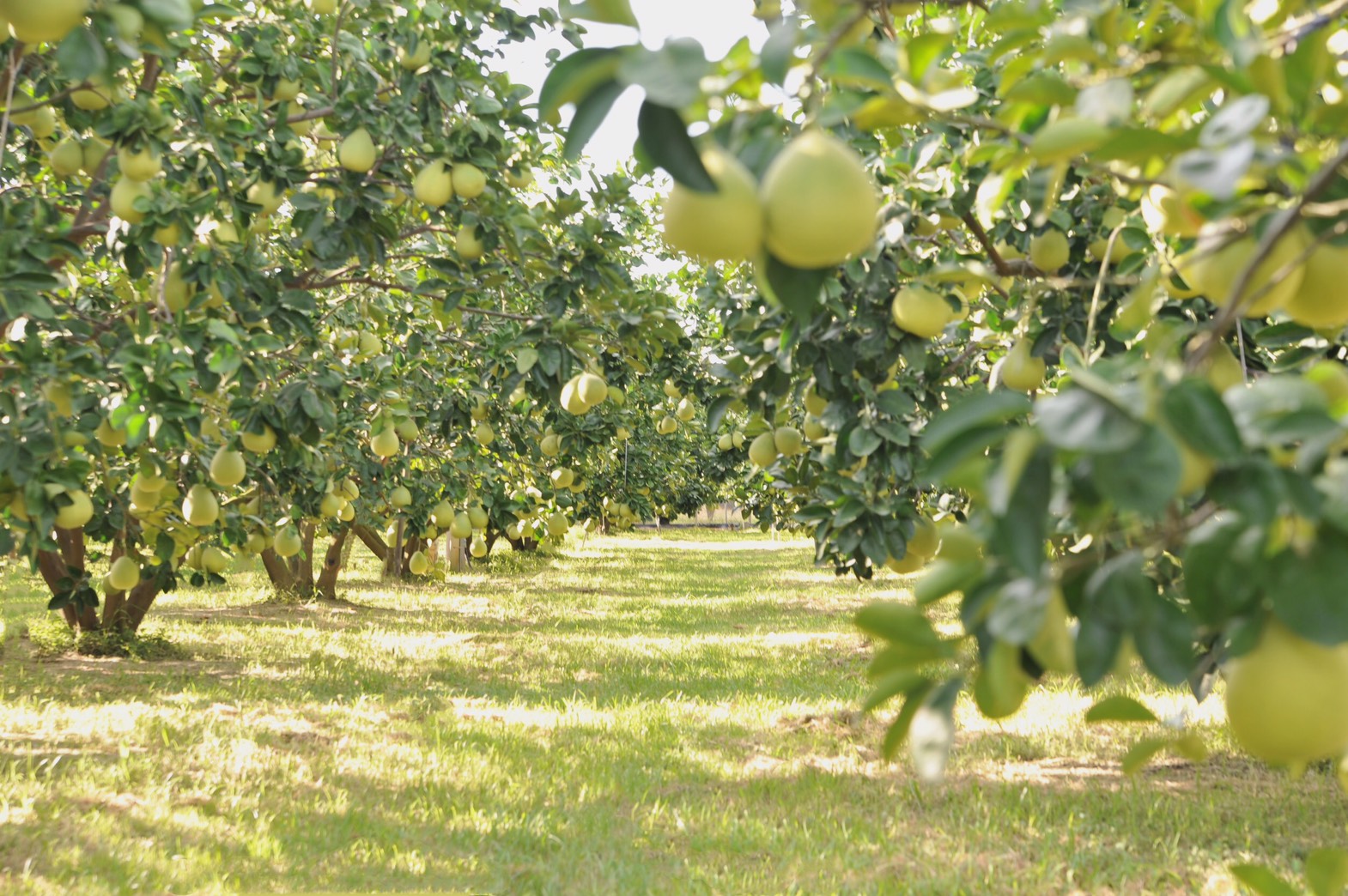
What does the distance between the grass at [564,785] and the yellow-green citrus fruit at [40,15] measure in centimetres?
309

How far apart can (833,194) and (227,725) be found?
598 centimetres

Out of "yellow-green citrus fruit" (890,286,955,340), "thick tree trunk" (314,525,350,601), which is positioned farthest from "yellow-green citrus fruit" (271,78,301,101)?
"thick tree trunk" (314,525,350,601)

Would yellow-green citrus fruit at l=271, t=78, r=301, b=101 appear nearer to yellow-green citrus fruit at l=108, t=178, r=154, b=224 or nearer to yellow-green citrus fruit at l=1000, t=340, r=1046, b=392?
yellow-green citrus fruit at l=108, t=178, r=154, b=224

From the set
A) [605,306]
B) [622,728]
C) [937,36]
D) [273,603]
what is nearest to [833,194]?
[937,36]

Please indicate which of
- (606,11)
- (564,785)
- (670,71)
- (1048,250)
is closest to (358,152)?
(1048,250)

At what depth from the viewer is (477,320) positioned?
18.2 feet

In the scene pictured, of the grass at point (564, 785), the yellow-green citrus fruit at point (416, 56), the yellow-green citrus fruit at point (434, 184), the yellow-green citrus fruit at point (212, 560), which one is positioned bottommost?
the grass at point (564, 785)

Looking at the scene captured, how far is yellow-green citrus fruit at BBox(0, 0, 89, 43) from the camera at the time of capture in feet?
4.61

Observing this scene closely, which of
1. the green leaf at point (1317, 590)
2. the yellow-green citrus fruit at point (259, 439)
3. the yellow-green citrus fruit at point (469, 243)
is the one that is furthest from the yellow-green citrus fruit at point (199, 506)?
the green leaf at point (1317, 590)

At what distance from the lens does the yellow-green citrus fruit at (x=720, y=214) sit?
0.77 m

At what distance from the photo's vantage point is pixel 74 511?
3023 millimetres

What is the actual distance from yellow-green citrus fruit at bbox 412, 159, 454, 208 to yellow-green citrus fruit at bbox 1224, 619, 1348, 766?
2.85 m

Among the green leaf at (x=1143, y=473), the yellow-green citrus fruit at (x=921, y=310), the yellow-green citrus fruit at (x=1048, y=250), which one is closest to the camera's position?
the green leaf at (x=1143, y=473)

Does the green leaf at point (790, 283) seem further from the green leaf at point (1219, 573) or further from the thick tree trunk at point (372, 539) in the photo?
the thick tree trunk at point (372, 539)
